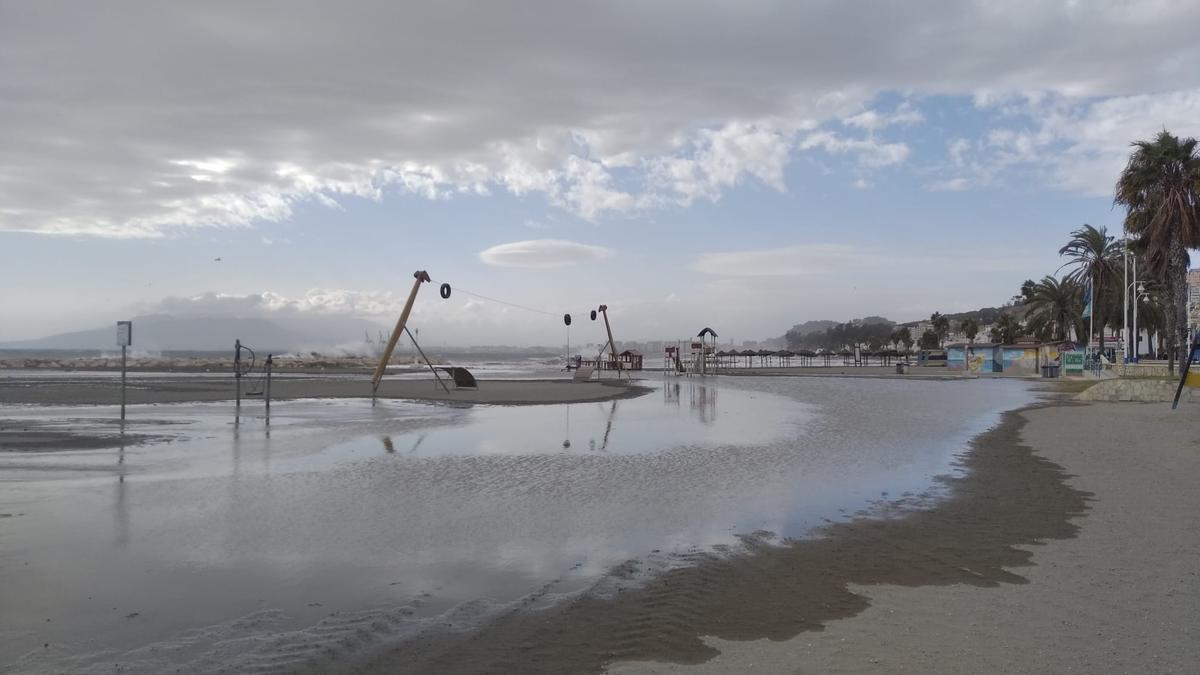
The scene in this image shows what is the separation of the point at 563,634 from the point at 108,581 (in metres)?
3.89

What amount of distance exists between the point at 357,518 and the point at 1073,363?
5475cm

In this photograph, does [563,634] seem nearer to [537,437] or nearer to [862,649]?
[862,649]

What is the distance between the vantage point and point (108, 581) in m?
6.45

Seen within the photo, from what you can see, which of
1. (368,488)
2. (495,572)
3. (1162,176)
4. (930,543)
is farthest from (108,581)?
(1162,176)

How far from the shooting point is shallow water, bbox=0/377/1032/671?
216 inches

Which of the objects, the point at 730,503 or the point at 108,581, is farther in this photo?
the point at 730,503

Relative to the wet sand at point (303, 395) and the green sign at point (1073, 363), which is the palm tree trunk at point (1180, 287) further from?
the wet sand at point (303, 395)

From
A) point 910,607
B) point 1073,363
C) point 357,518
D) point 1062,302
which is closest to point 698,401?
point 357,518

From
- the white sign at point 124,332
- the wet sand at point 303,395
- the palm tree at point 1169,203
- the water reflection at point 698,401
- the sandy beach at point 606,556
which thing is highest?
the palm tree at point 1169,203

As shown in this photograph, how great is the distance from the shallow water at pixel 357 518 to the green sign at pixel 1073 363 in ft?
128

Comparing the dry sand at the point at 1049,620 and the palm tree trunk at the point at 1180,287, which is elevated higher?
the palm tree trunk at the point at 1180,287

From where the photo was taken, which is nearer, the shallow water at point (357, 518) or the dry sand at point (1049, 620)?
the dry sand at point (1049, 620)

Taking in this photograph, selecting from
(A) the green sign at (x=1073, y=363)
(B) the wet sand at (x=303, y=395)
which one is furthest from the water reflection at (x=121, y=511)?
(A) the green sign at (x=1073, y=363)

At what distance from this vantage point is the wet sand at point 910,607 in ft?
15.7
